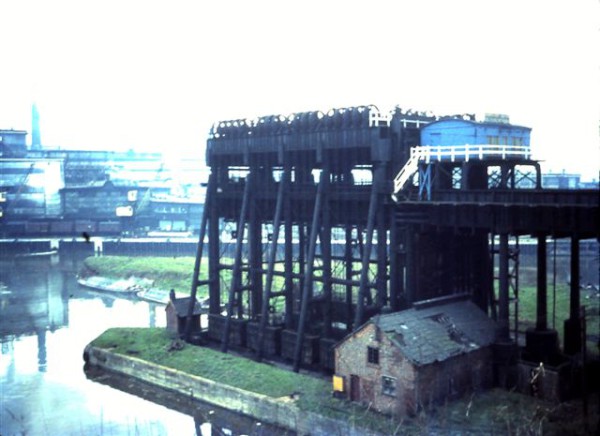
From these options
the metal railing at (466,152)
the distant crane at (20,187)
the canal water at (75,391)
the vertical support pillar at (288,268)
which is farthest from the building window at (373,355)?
the distant crane at (20,187)

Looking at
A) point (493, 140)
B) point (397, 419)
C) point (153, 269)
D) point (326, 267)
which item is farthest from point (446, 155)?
point (153, 269)

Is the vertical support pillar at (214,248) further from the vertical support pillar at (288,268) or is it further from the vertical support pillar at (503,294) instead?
the vertical support pillar at (503,294)

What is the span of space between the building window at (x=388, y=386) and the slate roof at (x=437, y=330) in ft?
4.28

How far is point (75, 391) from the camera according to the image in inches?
1251

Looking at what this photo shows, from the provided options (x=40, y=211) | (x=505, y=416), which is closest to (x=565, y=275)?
(x=505, y=416)

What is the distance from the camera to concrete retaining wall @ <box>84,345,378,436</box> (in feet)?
78.7

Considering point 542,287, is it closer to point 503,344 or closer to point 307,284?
point 503,344

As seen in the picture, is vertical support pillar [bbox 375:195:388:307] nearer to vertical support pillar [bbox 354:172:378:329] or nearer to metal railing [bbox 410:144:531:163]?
vertical support pillar [bbox 354:172:378:329]

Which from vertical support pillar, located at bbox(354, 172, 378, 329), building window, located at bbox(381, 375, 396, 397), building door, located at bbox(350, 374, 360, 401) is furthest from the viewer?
vertical support pillar, located at bbox(354, 172, 378, 329)

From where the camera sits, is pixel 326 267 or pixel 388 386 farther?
pixel 326 267

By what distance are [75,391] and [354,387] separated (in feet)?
49.4

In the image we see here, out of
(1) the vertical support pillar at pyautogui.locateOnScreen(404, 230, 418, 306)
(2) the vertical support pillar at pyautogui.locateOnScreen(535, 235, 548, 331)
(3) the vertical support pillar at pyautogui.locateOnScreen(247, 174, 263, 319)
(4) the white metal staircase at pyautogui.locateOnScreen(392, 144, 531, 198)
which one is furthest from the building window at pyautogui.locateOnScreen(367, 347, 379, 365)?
(3) the vertical support pillar at pyautogui.locateOnScreen(247, 174, 263, 319)

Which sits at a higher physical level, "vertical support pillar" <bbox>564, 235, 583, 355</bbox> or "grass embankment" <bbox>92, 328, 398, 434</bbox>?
"vertical support pillar" <bbox>564, 235, 583, 355</bbox>

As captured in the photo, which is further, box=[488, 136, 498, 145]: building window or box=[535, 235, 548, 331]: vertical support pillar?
box=[488, 136, 498, 145]: building window
